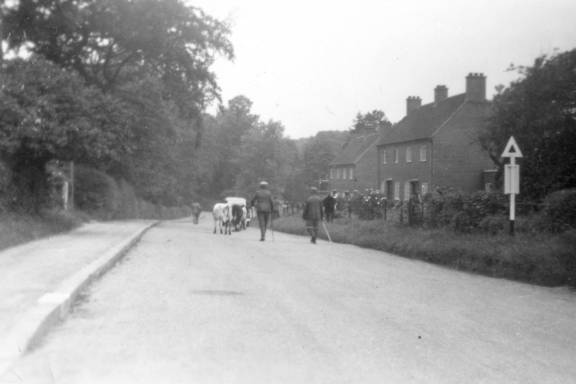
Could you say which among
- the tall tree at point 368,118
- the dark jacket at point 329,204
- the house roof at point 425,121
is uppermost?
the tall tree at point 368,118

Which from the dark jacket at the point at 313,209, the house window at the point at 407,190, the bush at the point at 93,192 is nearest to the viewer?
the dark jacket at the point at 313,209

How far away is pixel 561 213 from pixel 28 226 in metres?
12.6

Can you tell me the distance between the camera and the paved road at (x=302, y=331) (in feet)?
18.8

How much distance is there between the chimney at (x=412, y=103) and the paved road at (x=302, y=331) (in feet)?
175

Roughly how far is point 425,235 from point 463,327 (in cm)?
1183

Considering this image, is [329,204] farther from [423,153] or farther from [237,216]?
[423,153]

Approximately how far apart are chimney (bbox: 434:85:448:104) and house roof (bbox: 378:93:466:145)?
509 millimetres

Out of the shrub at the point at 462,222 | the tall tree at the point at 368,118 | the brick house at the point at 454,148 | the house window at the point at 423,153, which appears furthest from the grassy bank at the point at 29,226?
the tall tree at the point at 368,118

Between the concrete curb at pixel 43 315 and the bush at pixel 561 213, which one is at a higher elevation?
the bush at pixel 561 213

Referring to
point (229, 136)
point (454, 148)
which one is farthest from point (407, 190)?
point (229, 136)

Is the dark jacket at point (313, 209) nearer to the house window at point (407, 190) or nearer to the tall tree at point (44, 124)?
the tall tree at point (44, 124)

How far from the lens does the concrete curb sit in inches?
229

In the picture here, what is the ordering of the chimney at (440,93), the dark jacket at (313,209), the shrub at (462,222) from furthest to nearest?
the chimney at (440,93) < the dark jacket at (313,209) < the shrub at (462,222)

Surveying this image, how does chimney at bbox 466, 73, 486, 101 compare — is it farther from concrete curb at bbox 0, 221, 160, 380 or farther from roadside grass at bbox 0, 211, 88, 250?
concrete curb at bbox 0, 221, 160, 380
